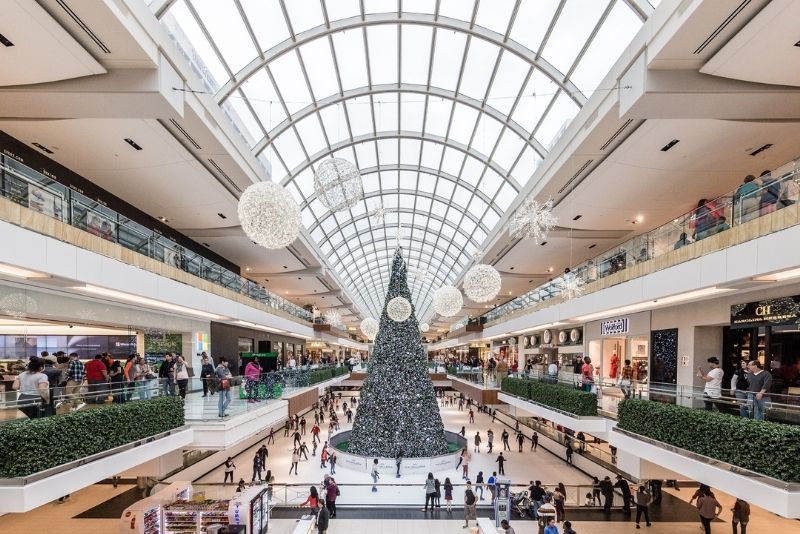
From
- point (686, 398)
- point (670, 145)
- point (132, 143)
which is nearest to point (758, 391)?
point (686, 398)

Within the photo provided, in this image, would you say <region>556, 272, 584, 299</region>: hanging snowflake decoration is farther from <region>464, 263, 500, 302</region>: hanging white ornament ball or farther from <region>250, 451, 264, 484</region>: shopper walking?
<region>250, 451, 264, 484</region>: shopper walking

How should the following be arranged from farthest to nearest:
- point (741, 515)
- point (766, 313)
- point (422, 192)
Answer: point (422, 192) < point (741, 515) < point (766, 313)

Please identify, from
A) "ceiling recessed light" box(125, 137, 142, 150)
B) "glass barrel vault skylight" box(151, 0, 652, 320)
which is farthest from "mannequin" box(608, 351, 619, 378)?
"ceiling recessed light" box(125, 137, 142, 150)

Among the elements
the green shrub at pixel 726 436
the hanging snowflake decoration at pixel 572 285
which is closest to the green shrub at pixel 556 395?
the green shrub at pixel 726 436

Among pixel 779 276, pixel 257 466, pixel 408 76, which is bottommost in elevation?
pixel 257 466

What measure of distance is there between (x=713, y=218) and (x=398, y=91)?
40.9 ft

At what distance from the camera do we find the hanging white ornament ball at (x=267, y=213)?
372 inches

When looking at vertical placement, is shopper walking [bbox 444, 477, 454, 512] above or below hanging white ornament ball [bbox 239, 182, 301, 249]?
below

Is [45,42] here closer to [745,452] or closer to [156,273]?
[156,273]

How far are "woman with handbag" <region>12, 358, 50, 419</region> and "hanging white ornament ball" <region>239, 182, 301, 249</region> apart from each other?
3.98 m

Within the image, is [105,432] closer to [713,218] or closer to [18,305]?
[18,305]

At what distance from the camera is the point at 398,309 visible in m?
17.5

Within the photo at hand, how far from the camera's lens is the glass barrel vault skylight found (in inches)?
507

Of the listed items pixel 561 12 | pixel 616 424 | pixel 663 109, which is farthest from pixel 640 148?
pixel 616 424
